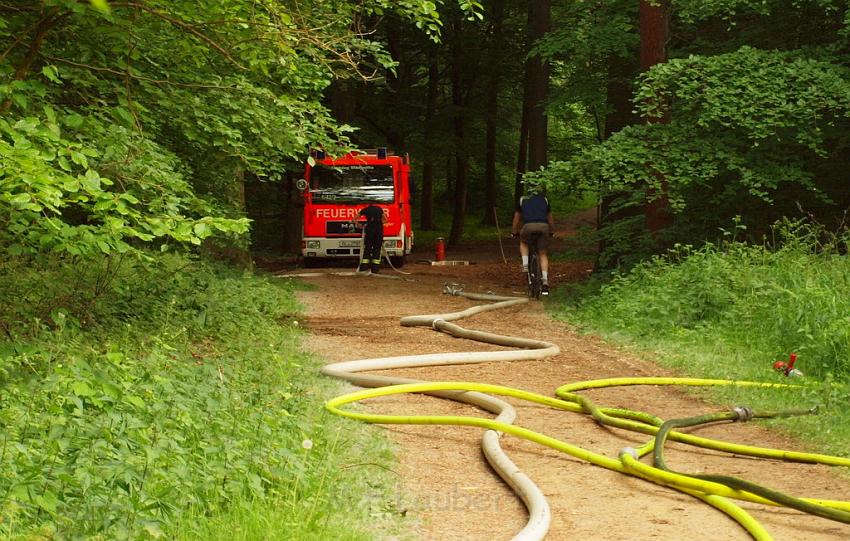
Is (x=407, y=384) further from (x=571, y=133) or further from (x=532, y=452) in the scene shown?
(x=571, y=133)

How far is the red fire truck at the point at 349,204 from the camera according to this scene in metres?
23.0

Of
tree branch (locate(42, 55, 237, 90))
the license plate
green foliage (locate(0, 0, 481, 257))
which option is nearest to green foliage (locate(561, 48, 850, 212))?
green foliage (locate(0, 0, 481, 257))

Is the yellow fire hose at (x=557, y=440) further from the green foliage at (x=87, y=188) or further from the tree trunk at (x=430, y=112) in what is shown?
the tree trunk at (x=430, y=112)

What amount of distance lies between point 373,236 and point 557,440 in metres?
14.8

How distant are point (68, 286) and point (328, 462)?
5537mm

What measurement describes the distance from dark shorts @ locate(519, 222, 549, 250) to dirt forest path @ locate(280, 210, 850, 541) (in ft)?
8.55

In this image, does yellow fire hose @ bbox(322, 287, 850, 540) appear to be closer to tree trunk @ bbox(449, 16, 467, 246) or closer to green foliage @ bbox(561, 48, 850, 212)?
green foliage @ bbox(561, 48, 850, 212)

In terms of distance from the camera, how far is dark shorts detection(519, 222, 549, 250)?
588 inches

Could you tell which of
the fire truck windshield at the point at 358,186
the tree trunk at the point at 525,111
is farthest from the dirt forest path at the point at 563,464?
the tree trunk at the point at 525,111

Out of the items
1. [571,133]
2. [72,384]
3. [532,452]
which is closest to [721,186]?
[532,452]

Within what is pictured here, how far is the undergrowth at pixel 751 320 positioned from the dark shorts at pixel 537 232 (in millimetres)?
1449

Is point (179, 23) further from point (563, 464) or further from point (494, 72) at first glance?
point (494, 72)

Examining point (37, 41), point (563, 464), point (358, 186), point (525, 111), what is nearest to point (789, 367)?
point (563, 464)

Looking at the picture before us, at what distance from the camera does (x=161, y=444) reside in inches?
184
